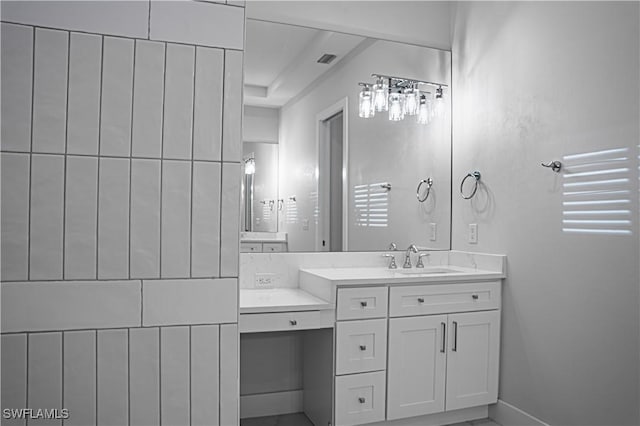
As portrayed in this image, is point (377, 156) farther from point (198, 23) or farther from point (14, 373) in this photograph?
point (14, 373)

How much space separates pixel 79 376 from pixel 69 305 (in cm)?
15

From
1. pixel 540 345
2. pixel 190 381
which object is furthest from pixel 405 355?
pixel 190 381

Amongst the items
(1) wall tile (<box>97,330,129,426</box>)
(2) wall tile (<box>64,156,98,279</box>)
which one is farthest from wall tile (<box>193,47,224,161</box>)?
(1) wall tile (<box>97,330,129,426</box>)

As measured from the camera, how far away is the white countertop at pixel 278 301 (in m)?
2.23

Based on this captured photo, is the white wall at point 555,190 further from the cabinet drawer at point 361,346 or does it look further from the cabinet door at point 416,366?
the cabinet drawer at point 361,346

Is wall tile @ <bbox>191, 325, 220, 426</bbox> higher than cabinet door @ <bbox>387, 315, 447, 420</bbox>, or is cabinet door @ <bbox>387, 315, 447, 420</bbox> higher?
wall tile @ <bbox>191, 325, 220, 426</bbox>

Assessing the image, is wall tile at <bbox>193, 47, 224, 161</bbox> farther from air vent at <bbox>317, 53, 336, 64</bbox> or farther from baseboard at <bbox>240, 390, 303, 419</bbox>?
baseboard at <bbox>240, 390, 303, 419</bbox>

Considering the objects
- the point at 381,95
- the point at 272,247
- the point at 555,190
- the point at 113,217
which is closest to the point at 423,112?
the point at 381,95

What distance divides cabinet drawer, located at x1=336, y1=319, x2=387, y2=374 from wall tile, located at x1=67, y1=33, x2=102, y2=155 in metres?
1.60

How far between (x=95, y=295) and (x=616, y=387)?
2.07m

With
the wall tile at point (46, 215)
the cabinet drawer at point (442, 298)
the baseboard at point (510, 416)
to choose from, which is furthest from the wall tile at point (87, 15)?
the baseboard at point (510, 416)

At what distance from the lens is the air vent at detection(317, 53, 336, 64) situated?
2.90 meters

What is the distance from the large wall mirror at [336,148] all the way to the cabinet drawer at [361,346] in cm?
63

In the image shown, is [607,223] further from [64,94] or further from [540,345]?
[64,94]
